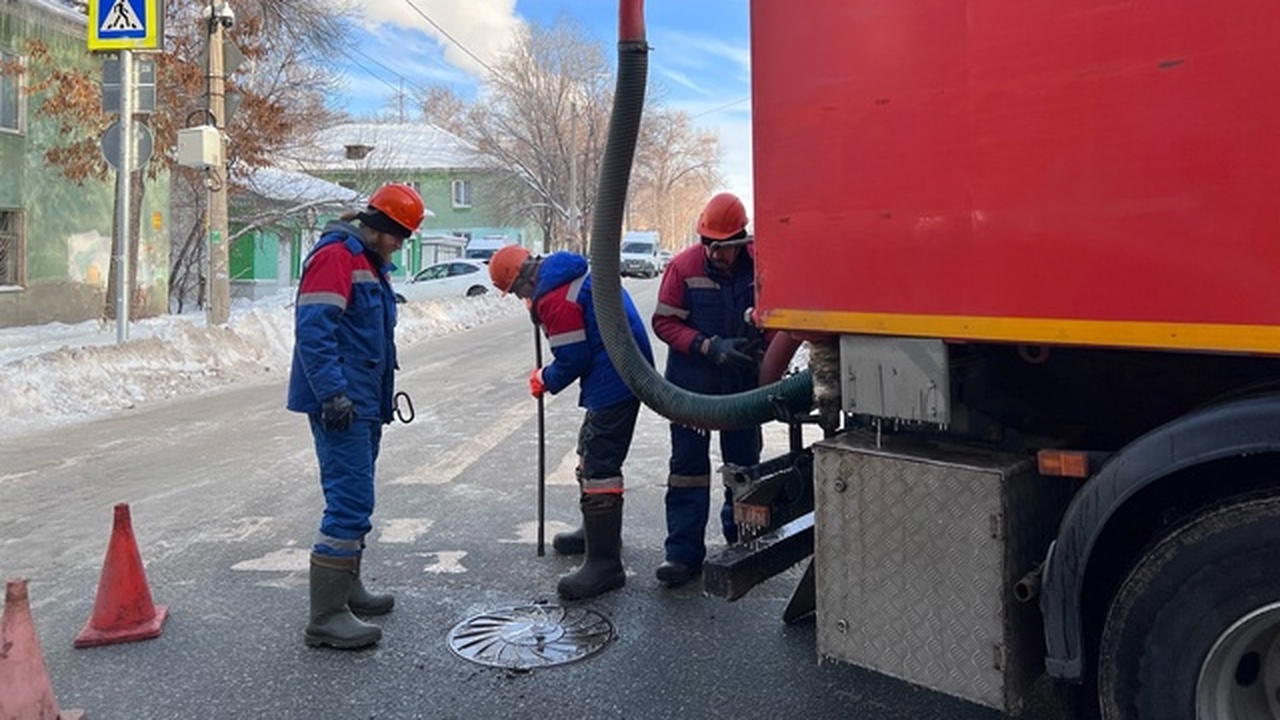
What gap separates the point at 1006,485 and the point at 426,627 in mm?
2697

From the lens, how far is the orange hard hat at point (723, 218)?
16.2ft

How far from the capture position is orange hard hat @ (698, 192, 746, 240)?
493 centimetres

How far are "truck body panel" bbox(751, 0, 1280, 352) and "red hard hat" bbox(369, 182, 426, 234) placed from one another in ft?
6.63

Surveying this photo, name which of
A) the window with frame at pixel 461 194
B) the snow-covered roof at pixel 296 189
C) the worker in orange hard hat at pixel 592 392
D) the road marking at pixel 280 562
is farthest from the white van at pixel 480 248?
the worker in orange hard hat at pixel 592 392

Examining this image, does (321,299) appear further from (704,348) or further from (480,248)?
(480,248)

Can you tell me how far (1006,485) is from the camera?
2605 mm

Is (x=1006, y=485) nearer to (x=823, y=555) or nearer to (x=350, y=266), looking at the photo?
(x=823, y=555)

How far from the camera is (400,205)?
173 inches

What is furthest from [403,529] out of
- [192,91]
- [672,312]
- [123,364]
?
[192,91]

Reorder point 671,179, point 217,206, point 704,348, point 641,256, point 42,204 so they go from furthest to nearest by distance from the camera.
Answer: point 671,179 < point 641,256 < point 42,204 < point 217,206 < point 704,348

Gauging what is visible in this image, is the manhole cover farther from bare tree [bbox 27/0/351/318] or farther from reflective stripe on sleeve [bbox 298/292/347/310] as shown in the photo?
bare tree [bbox 27/0/351/318]

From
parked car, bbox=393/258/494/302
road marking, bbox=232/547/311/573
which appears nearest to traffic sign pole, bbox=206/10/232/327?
road marking, bbox=232/547/311/573

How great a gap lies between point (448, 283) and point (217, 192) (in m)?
14.2

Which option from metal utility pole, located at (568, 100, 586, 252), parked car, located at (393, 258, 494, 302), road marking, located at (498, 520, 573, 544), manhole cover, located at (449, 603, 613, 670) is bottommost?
manhole cover, located at (449, 603, 613, 670)
